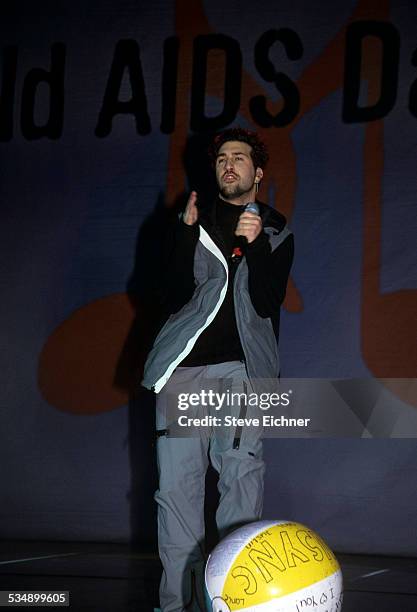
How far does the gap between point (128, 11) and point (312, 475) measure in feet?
8.34

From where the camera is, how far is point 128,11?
450 centimetres

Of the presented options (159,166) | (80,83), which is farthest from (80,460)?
(80,83)

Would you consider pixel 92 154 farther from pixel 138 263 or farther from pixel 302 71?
pixel 302 71

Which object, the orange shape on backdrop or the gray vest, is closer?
the gray vest

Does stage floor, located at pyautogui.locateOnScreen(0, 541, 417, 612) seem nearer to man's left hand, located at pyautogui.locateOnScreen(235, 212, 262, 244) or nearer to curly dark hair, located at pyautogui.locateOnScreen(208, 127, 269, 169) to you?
man's left hand, located at pyautogui.locateOnScreen(235, 212, 262, 244)

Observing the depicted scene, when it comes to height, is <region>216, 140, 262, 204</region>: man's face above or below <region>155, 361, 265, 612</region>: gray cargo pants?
above

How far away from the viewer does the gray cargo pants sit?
2.66 m

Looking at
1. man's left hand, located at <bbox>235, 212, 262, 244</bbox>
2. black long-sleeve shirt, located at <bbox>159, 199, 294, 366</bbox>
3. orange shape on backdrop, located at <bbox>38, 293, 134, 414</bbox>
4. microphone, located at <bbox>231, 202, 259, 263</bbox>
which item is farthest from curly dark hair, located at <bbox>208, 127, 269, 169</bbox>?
orange shape on backdrop, located at <bbox>38, 293, 134, 414</bbox>

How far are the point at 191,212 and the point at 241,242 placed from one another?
23cm

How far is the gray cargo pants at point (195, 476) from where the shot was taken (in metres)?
Result: 2.66

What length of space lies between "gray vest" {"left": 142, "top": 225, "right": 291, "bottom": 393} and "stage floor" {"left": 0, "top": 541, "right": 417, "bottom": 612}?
2.78ft

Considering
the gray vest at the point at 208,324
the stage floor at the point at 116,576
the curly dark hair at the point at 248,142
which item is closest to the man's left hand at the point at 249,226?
the gray vest at the point at 208,324

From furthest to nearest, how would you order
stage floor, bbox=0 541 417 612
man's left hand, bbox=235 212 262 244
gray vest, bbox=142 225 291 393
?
1. stage floor, bbox=0 541 417 612
2. gray vest, bbox=142 225 291 393
3. man's left hand, bbox=235 212 262 244

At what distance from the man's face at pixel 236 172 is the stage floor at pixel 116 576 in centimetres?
143
